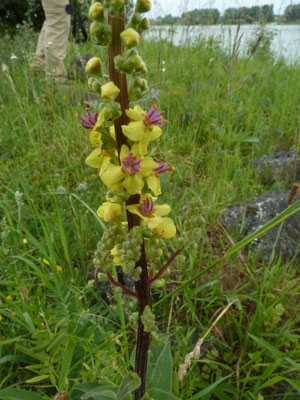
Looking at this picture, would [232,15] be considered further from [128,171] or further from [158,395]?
[158,395]

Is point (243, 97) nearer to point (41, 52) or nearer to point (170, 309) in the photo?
point (170, 309)

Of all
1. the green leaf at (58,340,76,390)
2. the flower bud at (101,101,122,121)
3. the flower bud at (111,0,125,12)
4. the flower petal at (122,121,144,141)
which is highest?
the flower bud at (111,0,125,12)

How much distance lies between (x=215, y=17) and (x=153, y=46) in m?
1.17

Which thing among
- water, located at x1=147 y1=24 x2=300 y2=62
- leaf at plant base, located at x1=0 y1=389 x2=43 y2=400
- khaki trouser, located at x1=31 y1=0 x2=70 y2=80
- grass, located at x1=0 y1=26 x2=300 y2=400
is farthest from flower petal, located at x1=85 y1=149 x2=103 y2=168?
khaki trouser, located at x1=31 y1=0 x2=70 y2=80

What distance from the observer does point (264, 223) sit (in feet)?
7.69

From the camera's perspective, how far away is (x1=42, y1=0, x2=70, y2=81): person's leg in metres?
5.46

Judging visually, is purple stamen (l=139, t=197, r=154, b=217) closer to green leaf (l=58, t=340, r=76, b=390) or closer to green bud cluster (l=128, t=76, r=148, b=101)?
green bud cluster (l=128, t=76, r=148, b=101)

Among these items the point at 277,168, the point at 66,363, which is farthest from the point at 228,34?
the point at 66,363

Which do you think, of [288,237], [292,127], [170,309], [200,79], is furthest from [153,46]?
[170,309]

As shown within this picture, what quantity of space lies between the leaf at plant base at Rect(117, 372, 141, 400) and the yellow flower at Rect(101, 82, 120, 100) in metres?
0.87

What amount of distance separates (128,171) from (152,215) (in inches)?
6.6

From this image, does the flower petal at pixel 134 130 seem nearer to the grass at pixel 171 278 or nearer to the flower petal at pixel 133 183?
the flower petal at pixel 133 183

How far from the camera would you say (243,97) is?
397 cm

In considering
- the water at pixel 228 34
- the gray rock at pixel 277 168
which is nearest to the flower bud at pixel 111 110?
the gray rock at pixel 277 168
